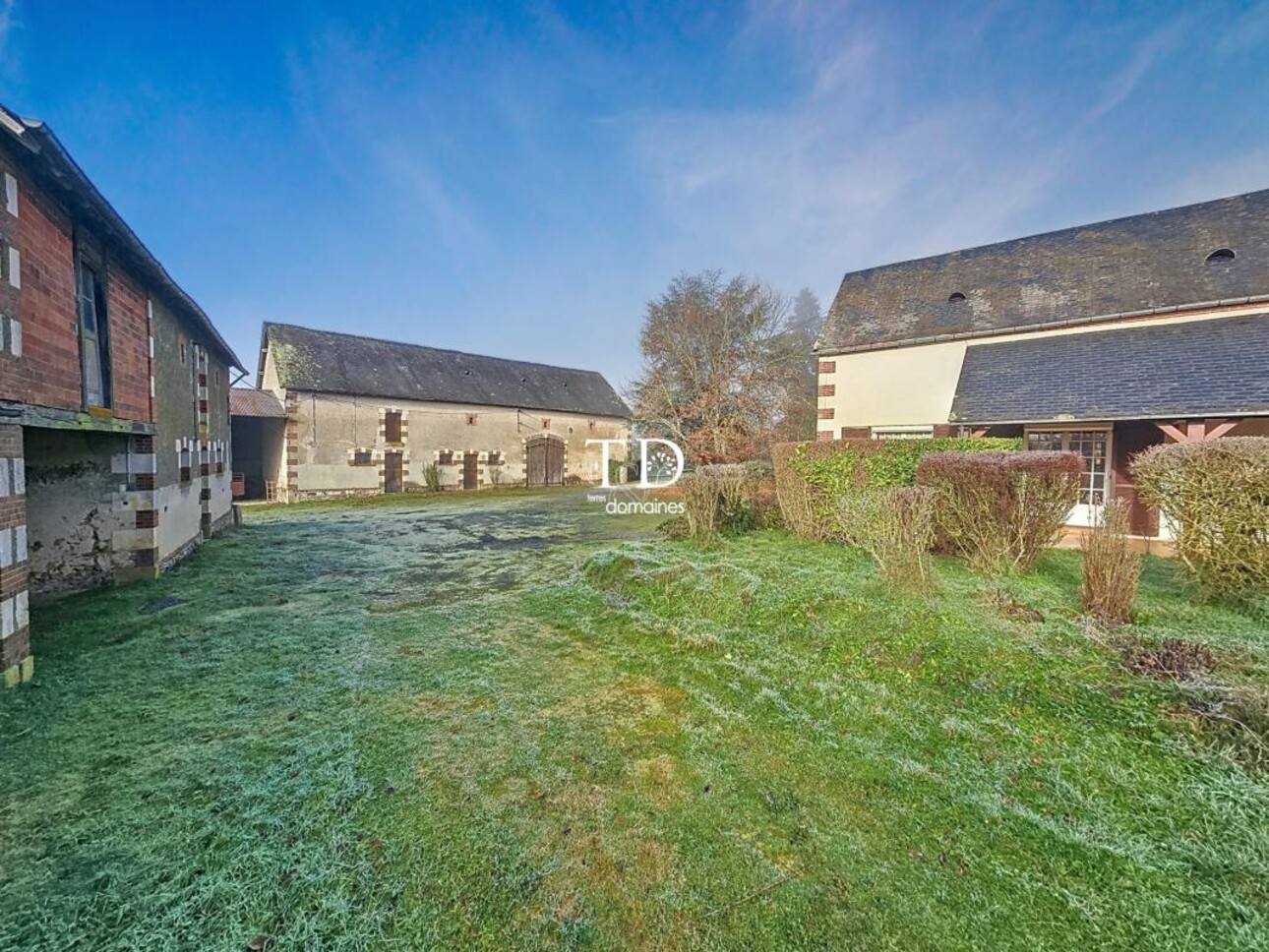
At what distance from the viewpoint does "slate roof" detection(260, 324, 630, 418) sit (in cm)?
1847

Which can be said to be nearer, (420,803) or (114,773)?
(420,803)

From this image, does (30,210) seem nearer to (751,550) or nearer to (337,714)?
(337,714)

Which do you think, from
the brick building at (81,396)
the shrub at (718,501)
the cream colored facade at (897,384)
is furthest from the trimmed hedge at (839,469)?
the brick building at (81,396)

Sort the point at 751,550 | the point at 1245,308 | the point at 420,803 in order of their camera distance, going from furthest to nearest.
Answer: the point at 1245,308, the point at 751,550, the point at 420,803

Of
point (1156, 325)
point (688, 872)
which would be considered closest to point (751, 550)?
point (688, 872)

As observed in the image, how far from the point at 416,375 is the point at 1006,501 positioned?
833 inches

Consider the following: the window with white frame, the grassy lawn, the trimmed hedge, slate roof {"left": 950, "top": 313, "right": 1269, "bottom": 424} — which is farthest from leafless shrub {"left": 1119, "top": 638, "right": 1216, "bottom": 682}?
the window with white frame

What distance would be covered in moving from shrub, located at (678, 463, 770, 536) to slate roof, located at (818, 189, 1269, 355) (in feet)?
24.9

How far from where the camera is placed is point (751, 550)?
7.18m

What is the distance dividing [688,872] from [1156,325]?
1493 cm

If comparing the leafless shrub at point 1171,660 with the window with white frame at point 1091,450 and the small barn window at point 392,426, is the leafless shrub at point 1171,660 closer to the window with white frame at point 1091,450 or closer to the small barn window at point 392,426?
the window with white frame at point 1091,450

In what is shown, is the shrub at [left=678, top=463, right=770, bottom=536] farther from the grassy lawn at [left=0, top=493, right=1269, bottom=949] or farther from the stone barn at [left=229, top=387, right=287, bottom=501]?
the stone barn at [left=229, top=387, right=287, bottom=501]

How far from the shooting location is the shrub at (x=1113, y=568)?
405 cm

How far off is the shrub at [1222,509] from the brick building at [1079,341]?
336 cm
